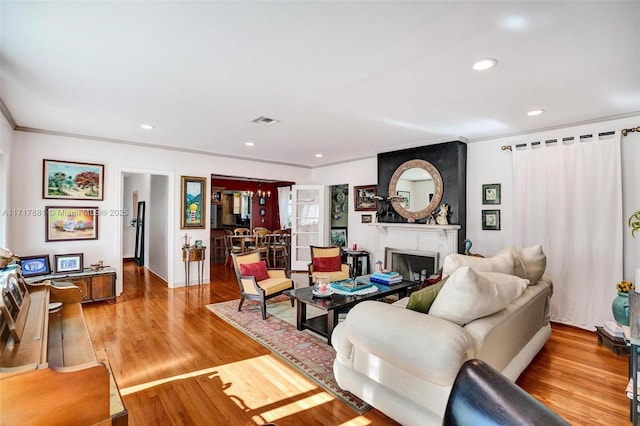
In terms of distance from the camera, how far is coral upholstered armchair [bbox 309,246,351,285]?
5.02 meters

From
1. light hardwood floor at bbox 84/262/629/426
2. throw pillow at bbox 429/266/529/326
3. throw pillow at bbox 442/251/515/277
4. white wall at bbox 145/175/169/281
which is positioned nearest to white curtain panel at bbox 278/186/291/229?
white wall at bbox 145/175/169/281

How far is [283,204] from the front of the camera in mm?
10180

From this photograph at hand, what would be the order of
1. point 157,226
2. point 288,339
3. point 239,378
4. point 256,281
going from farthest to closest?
point 157,226, point 256,281, point 288,339, point 239,378

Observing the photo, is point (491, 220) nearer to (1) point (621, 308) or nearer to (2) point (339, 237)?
(1) point (621, 308)

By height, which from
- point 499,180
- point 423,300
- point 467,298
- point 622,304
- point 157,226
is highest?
point 499,180

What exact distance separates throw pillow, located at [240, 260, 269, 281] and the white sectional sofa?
2229 millimetres

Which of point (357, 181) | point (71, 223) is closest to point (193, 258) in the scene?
point (71, 223)

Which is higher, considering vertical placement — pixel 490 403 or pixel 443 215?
pixel 443 215

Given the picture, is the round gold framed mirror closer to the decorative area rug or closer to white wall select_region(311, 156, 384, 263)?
white wall select_region(311, 156, 384, 263)

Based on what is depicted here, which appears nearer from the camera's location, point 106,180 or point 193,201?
point 106,180

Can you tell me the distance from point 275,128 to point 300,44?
7.06 feet

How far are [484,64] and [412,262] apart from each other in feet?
11.9

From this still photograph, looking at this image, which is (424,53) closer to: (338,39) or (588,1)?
(338,39)

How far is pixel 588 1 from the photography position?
1.66 meters
